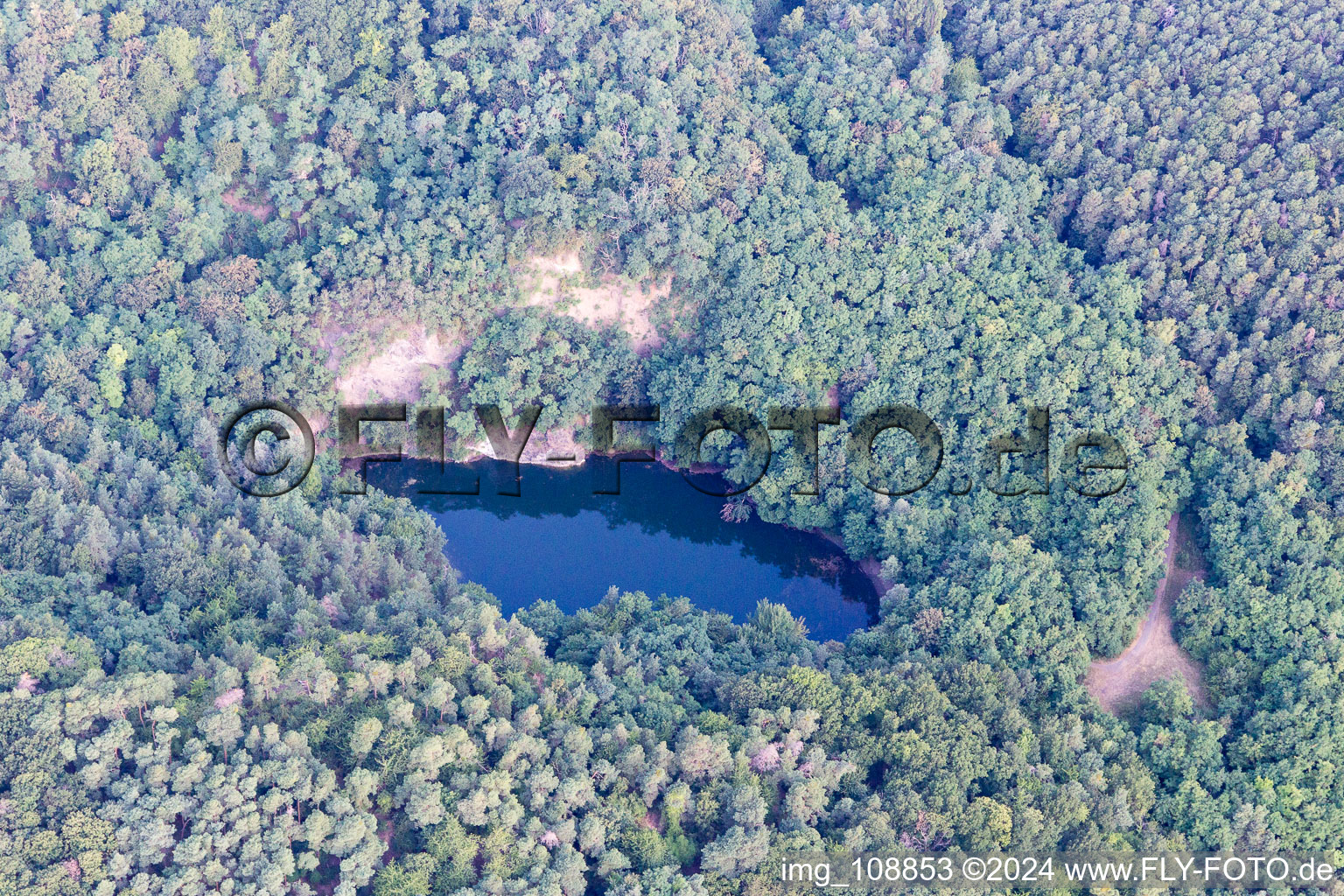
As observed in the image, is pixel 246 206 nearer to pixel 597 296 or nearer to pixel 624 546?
pixel 597 296

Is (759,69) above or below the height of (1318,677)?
above

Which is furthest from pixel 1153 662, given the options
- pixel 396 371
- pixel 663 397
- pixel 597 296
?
pixel 396 371

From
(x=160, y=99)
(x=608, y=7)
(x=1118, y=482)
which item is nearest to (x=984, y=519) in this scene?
(x=1118, y=482)

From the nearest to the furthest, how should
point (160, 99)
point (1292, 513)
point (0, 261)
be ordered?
point (1292, 513) < point (0, 261) < point (160, 99)

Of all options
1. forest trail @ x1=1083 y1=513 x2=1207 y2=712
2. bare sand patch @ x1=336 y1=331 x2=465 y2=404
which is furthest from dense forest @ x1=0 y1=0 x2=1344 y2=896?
bare sand patch @ x1=336 y1=331 x2=465 y2=404

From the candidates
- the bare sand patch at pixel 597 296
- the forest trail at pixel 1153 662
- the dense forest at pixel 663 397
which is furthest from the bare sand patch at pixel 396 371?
the forest trail at pixel 1153 662

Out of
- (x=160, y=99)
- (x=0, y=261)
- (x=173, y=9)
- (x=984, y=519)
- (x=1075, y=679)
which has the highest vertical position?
(x=173, y=9)

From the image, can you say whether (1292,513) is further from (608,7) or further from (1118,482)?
(608,7)
